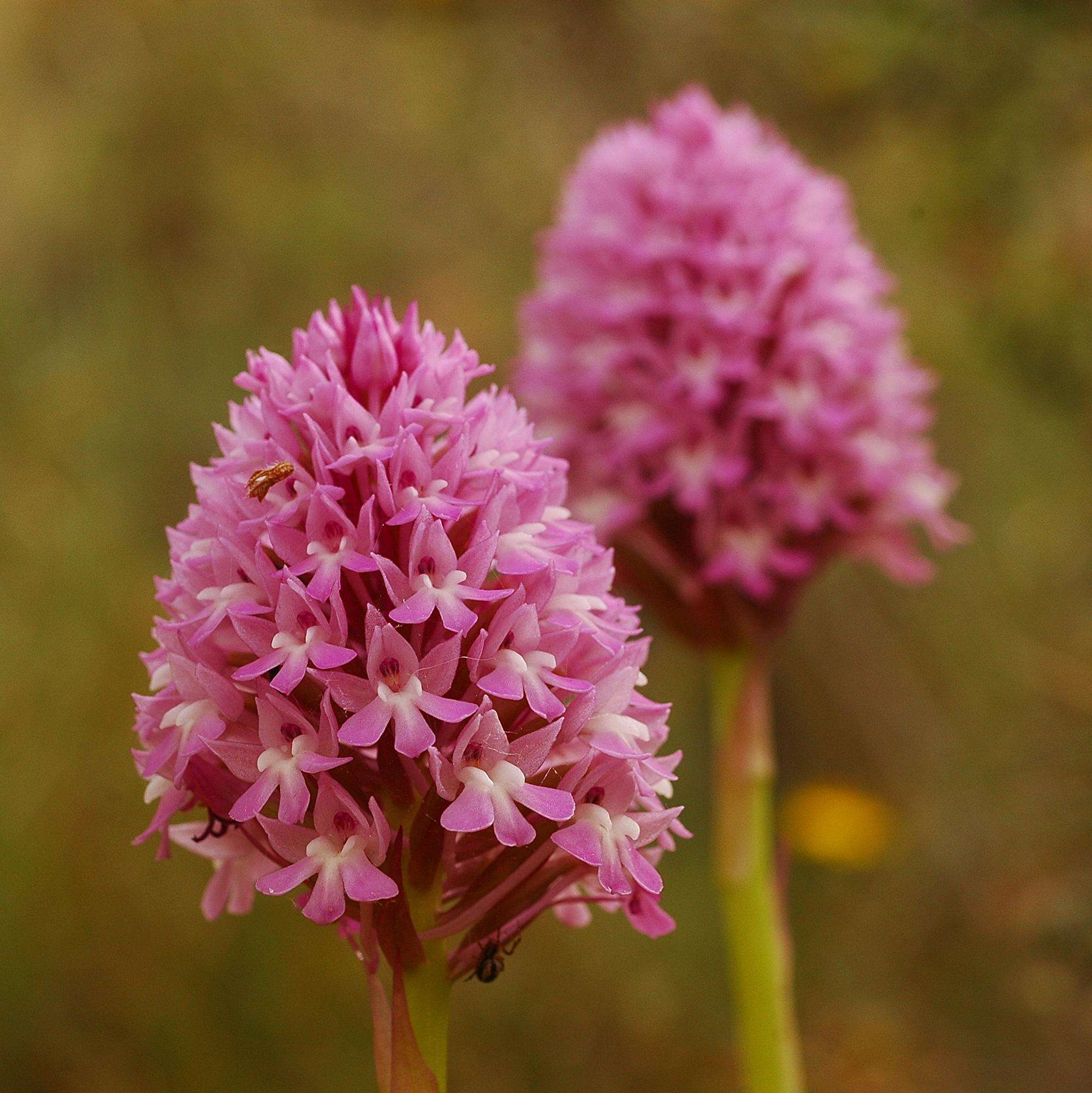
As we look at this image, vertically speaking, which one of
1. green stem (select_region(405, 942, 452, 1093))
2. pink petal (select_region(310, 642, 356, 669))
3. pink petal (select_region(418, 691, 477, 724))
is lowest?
A: green stem (select_region(405, 942, 452, 1093))

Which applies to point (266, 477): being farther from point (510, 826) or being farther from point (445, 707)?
point (510, 826)

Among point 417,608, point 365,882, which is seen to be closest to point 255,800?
point 365,882

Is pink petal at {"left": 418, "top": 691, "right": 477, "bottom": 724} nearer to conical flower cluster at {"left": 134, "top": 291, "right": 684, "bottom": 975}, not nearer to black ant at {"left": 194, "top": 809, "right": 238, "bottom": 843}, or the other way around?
conical flower cluster at {"left": 134, "top": 291, "right": 684, "bottom": 975}

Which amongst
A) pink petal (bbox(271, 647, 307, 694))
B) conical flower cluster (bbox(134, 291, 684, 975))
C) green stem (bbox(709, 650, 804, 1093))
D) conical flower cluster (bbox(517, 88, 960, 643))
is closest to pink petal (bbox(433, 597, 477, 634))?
conical flower cluster (bbox(134, 291, 684, 975))

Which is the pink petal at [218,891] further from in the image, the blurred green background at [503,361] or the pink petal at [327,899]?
the blurred green background at [503,361]

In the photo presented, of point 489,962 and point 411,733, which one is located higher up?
point 411,733

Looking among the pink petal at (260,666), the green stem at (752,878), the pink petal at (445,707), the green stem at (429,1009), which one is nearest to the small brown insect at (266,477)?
the pink petal at (260,666)

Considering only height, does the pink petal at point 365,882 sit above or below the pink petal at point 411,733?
below
